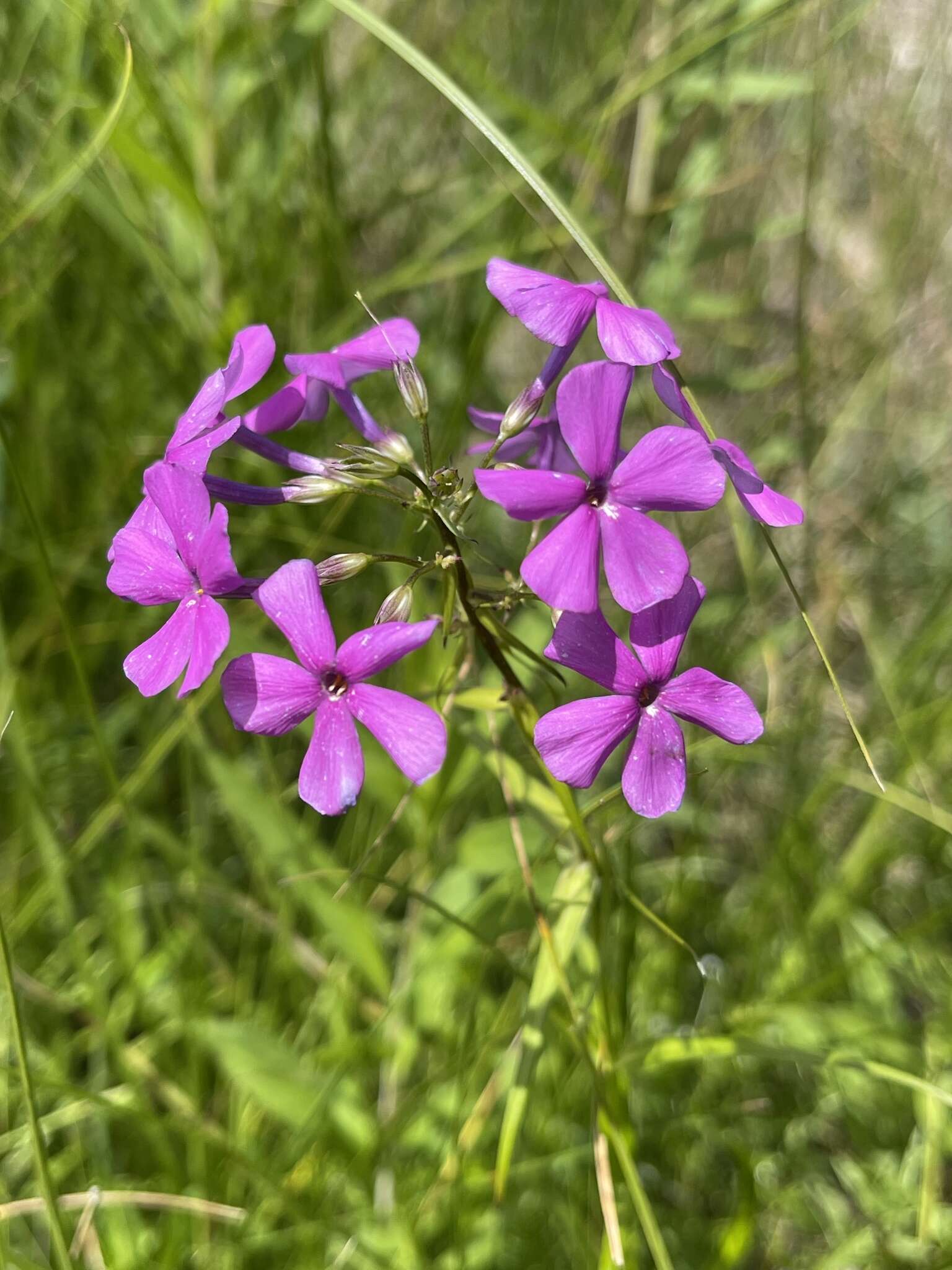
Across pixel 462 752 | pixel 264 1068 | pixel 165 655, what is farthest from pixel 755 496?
pixel 264 1068

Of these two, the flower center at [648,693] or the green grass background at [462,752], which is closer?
the flower center at [648,693]

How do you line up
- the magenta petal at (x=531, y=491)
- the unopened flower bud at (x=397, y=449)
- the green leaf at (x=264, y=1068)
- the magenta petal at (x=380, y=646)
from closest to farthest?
the magenta petal at (x=531, y=491), the magenta petal at (x=380, y=646), the unopened flower bud at (x=397, y=449), the green leaf at (x=264, y=1068)

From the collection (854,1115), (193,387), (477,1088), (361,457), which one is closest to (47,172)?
(193,387)

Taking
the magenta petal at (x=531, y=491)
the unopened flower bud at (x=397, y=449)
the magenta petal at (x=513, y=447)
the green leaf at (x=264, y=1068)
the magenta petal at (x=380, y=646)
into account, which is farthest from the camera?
the green leaf at (x=264, y=1068)

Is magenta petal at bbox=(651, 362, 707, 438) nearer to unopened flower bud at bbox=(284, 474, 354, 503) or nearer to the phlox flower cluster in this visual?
the phlox flower cluster

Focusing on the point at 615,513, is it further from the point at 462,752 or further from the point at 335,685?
the point at 462,752

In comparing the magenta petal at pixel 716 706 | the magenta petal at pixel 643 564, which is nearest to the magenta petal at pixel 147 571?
the magenta petal at pixel 643 564

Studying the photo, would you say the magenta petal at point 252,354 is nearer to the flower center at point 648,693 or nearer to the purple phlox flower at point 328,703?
the purple phlox flower at point 328,703
